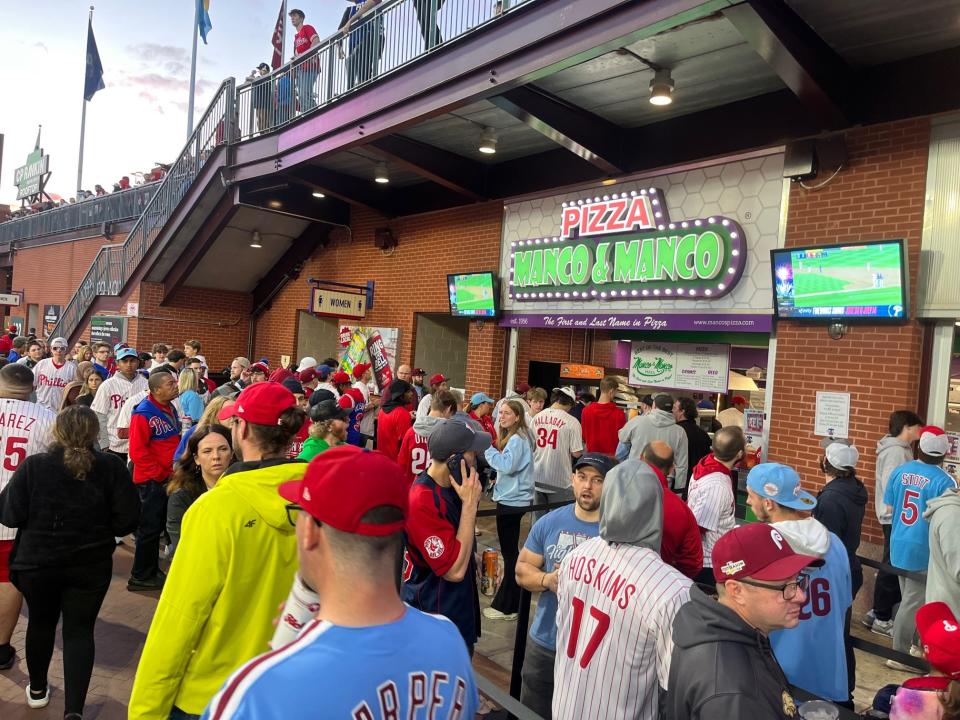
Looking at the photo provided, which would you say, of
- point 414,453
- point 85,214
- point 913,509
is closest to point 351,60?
point 414,453

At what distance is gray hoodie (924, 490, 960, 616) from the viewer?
4316mm

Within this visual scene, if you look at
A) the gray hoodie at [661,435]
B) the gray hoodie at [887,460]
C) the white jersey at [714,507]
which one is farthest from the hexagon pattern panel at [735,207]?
the white jersey at [714,507]

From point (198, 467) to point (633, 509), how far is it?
357 centimetres

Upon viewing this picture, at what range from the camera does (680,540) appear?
3.67 metres

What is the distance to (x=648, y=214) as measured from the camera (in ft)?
29.8

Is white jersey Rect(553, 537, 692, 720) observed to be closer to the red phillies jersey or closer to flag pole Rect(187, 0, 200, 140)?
the red phillies jersey

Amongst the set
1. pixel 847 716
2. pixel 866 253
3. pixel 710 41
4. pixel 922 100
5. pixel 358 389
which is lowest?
pixel 847 716

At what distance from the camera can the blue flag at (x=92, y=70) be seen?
1103 inches

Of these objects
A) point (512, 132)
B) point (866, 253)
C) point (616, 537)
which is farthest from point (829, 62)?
point (616, 537)

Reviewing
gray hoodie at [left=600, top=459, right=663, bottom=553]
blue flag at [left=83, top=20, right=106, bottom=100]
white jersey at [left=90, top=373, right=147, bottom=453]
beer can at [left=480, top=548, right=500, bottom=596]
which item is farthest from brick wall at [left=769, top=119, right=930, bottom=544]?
blue flag at [left=83, top=20, right=106, bottom=100]

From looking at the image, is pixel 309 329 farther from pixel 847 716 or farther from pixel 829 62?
pixel 847 716

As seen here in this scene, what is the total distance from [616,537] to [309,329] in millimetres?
15162

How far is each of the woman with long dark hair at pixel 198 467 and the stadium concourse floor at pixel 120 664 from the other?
2.26 feet

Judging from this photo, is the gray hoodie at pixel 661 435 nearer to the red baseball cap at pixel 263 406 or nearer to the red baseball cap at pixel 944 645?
the red baseball cap at pixel 944 645
